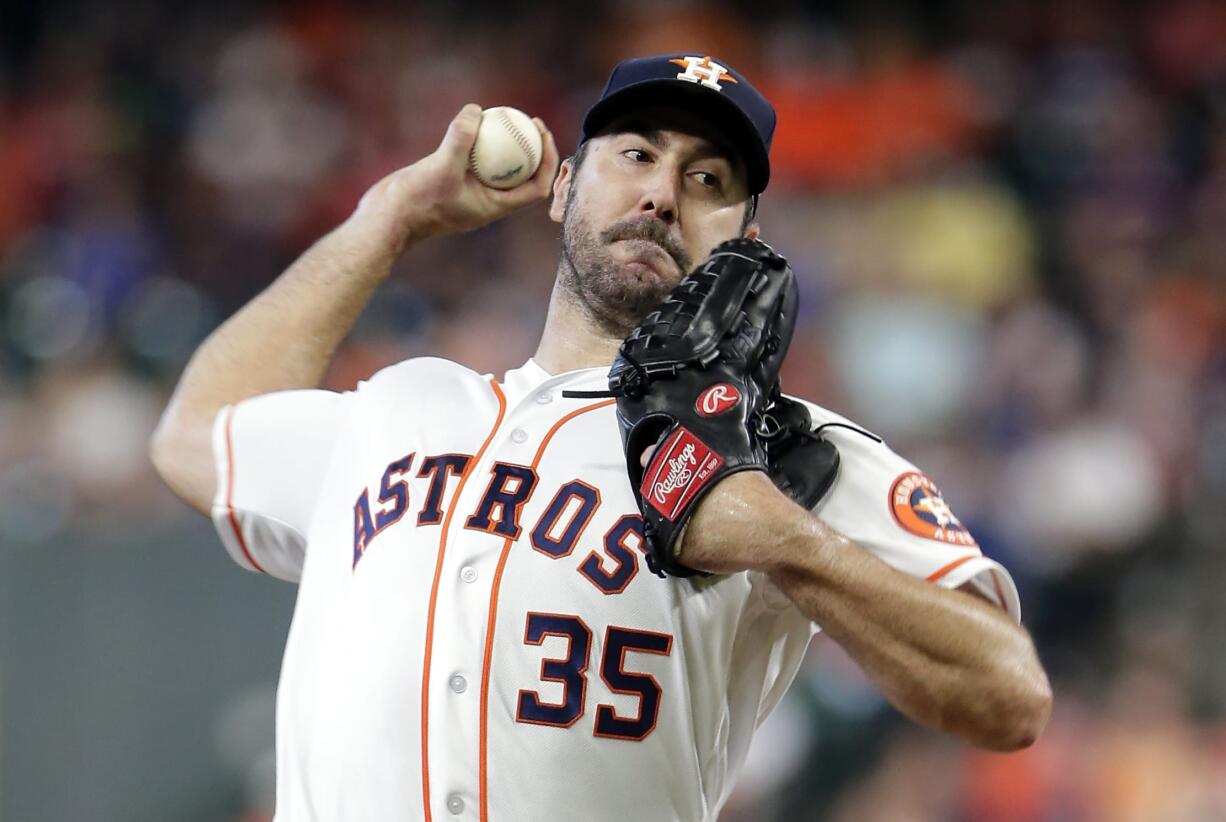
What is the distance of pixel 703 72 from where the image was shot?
2484 millimetres

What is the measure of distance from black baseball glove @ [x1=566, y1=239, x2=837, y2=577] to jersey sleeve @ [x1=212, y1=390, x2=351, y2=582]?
73 centimetres

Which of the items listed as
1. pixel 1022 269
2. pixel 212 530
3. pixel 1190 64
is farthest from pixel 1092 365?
pixel 212 530

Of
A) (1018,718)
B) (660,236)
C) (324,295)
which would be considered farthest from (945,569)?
(324,295)

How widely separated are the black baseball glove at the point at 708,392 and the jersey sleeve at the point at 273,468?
28.9 inches

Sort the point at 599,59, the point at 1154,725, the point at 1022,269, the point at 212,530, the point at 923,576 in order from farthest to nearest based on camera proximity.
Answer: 1. the point at 599,59
2. the point at 1022,269
3. the point at 1154,725
4. the point at 212,530
5. the point at 923,576

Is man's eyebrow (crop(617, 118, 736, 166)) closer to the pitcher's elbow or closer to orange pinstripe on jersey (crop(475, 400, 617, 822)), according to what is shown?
orange pinstripe on jersey (crop(475, 400, 617, 822))

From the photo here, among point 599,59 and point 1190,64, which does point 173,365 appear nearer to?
point 599,59

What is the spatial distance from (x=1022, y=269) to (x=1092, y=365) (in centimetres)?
64

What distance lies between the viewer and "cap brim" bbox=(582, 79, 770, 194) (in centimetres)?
246

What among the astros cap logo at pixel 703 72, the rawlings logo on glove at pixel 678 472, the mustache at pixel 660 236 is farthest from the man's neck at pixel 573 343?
the rawlings logo on glove at pixel 678 472

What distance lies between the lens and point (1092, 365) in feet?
18.7

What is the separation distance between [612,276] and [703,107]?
12.6 inches

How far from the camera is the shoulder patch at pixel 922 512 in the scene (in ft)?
6.64

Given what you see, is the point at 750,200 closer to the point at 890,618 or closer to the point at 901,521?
the point at 901,521
